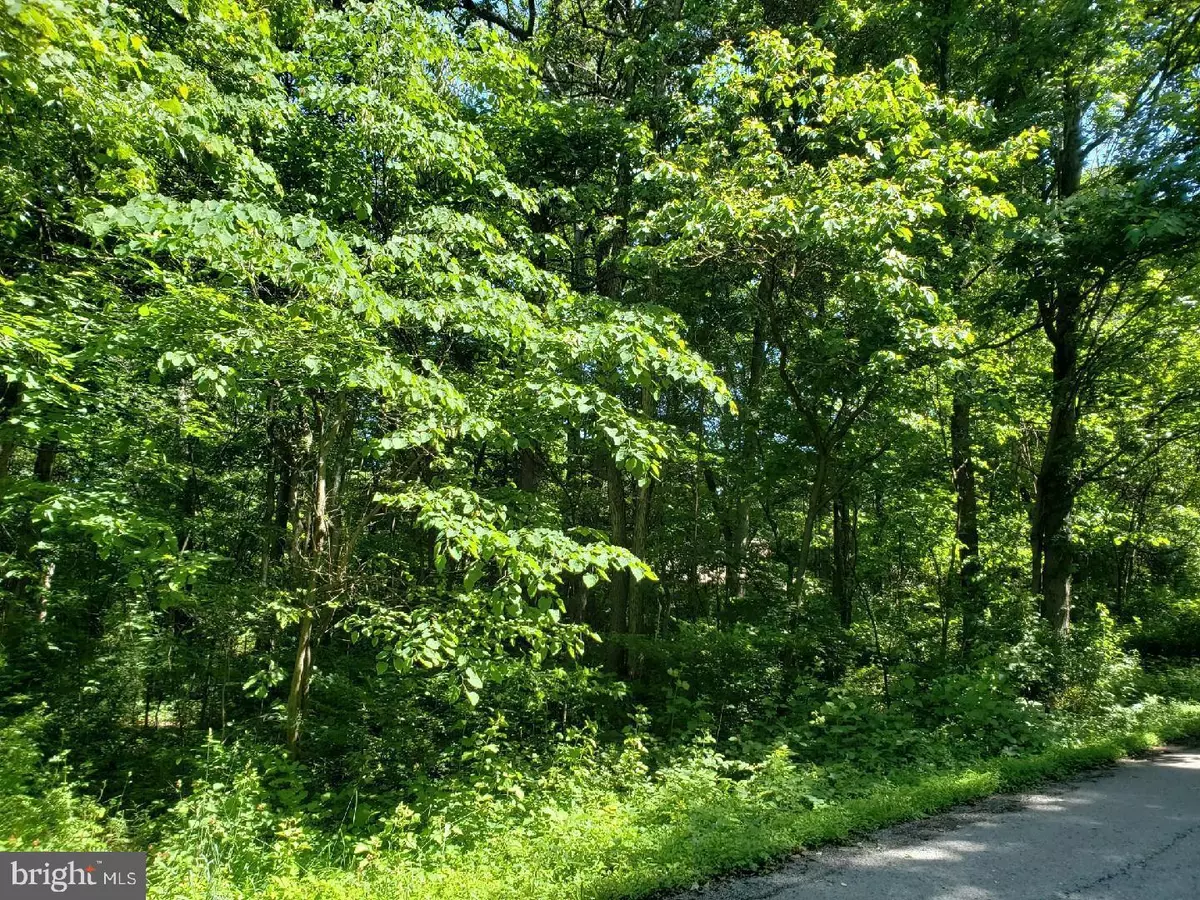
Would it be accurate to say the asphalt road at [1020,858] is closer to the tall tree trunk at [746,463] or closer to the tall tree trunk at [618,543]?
the tall tree trunk at [618,543]

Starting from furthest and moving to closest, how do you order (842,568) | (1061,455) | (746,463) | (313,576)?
(842,568), (746,463), (1061,455), (313,576)

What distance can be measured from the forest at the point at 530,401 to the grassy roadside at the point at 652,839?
4 centimetres

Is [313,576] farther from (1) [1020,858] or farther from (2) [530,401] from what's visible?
(1) [1020,858]

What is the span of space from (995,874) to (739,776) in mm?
2814

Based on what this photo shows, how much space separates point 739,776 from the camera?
618 centimetres

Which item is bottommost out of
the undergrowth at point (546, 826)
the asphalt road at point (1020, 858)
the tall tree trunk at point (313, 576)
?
the asphalt road at point (1020, 858)

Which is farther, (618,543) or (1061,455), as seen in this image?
(618,543)

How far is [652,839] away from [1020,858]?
7.51 feet

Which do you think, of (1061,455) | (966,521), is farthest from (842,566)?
(1061,455)

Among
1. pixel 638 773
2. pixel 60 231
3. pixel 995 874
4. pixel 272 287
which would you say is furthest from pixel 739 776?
pixel 60 231

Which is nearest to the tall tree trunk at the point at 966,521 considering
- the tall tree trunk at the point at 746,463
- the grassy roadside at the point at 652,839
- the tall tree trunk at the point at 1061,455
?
the tall tree trunk at the point at 1061,455

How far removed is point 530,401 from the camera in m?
5.17

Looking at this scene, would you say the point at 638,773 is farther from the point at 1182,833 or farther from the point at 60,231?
the point at 60,231

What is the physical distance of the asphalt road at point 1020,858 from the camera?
343cm
